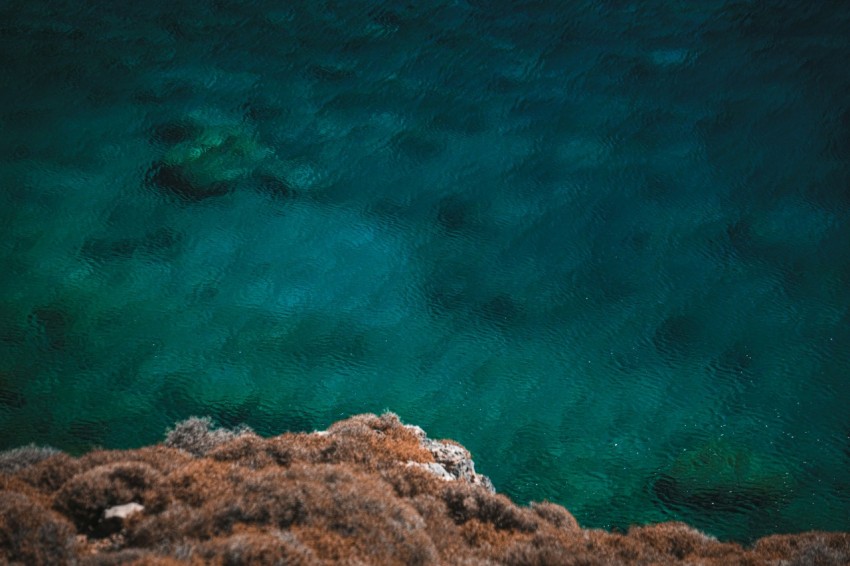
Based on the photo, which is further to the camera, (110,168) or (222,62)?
(222,62)

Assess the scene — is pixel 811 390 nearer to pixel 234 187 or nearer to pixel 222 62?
pixel 234 187

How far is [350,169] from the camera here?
27734mm

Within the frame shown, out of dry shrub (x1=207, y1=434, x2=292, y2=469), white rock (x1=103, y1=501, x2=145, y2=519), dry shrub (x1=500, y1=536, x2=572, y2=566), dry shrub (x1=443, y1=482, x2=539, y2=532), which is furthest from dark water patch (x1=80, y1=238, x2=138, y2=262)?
dry shrub (x1=500, y1=536, x2=572, y2=566)

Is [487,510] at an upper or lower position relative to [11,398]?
lower

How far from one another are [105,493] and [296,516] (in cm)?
269

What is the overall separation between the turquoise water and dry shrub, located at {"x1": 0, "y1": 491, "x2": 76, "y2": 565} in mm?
9792

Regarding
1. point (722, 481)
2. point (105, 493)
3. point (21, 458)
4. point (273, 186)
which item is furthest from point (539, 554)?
point (273, 186)

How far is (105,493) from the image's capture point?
9.36 metres

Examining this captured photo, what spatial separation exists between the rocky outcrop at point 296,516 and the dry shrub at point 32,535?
17 millimetres

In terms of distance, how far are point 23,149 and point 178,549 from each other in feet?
78.9

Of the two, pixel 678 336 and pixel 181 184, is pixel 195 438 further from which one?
pixel 181 184

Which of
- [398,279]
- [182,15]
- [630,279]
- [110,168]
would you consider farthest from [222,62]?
[630,279]

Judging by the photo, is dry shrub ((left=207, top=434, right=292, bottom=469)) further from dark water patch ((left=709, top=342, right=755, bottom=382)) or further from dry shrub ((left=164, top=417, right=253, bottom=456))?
dark water patch ((left=709, top=342, right=755, bottom=382))

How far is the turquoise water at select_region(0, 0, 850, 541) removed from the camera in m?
18.9
